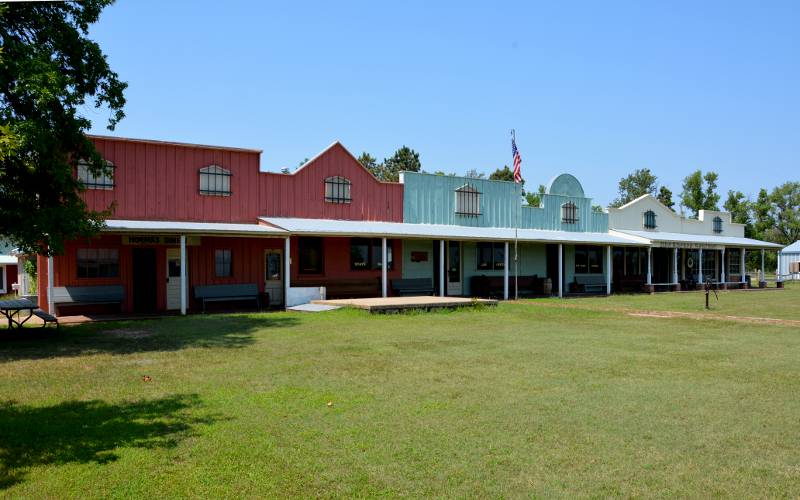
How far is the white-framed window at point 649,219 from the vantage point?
109 ft

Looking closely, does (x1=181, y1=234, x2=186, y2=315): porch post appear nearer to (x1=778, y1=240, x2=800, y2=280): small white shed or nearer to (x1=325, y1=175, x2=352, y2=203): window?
(x1=325, y1=175, x2=352, y2=203): window

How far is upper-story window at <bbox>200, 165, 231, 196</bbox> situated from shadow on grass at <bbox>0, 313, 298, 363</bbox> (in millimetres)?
5051

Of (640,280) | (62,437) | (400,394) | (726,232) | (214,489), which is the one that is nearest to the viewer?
(214,489)

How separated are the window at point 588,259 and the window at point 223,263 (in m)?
16.3

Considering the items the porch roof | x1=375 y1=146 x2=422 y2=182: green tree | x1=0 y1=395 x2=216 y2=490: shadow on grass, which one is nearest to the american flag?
the porch roof

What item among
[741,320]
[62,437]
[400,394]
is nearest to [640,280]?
[741,320]

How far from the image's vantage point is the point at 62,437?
5.26 metres

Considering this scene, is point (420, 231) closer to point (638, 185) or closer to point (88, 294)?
point (88, 294)

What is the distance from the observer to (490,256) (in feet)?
84.6

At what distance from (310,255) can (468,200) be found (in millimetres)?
7574

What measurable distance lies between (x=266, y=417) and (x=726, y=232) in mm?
39728

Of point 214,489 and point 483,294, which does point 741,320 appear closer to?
point 483,294

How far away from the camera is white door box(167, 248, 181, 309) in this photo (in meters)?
18.7

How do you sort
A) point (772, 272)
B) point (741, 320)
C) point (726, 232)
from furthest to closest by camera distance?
point (772, 272) → point (726, 232) → point (741, 320)
